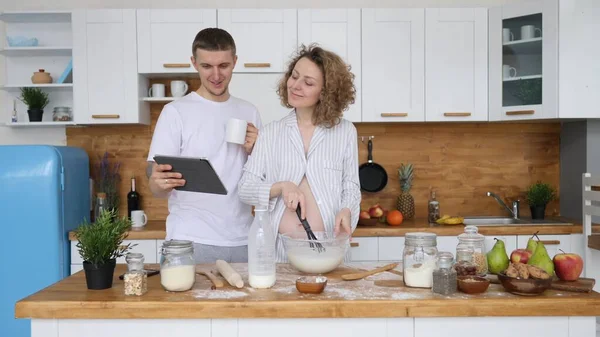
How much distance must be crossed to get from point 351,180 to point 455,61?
1.81 meters

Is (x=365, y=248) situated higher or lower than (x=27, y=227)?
lower

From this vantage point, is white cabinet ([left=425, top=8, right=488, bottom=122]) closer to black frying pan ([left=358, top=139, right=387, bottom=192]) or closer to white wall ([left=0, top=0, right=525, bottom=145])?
white wall ([left=0, top=0, right=525, bottom=145])

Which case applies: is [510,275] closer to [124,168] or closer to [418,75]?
[418,75]

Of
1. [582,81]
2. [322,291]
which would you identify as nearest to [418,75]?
[582,81]

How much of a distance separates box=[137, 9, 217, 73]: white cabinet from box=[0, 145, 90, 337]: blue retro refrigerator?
85cm

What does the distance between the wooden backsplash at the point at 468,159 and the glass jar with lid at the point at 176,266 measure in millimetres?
2554

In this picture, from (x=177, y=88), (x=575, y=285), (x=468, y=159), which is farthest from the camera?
(x=468, y=159)

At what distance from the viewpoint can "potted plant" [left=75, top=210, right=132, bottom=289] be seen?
1620mm

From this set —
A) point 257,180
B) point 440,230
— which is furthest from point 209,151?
point 440,230

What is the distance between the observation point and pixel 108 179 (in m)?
3.93

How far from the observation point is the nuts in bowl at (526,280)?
1.55 m

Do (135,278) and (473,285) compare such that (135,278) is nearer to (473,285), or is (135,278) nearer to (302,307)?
(302,307)

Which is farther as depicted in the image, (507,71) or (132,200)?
(132,200)

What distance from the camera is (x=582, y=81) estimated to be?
347 cm
